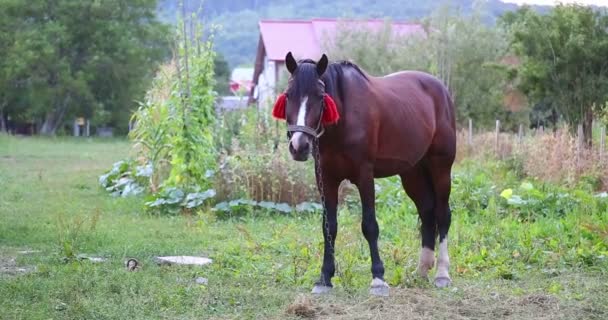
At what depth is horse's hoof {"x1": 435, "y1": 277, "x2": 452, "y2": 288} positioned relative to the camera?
732cm

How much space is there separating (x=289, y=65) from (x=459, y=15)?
89.6ft

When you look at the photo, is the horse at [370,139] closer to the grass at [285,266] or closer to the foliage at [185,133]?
the grass at [285,266]

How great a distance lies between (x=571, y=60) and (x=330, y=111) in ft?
42.3

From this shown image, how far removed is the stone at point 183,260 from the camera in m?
8.19

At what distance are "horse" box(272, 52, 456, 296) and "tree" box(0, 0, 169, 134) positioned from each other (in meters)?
36.9

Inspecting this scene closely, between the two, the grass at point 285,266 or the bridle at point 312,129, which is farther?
the bridle at point 312,129

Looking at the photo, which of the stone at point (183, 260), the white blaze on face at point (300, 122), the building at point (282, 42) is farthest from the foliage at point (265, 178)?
the building at point (282, 42)

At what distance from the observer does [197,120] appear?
42.6 feet

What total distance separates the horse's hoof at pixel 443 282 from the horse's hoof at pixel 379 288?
83cm

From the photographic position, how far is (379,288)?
6625mm

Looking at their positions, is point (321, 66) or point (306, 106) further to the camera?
point (321, 66)

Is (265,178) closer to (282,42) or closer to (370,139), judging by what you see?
(370,139)

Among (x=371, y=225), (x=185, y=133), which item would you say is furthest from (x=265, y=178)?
(x=371, y=225)

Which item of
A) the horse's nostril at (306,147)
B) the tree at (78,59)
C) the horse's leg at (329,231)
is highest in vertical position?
the horse's nostril at (306,147)
